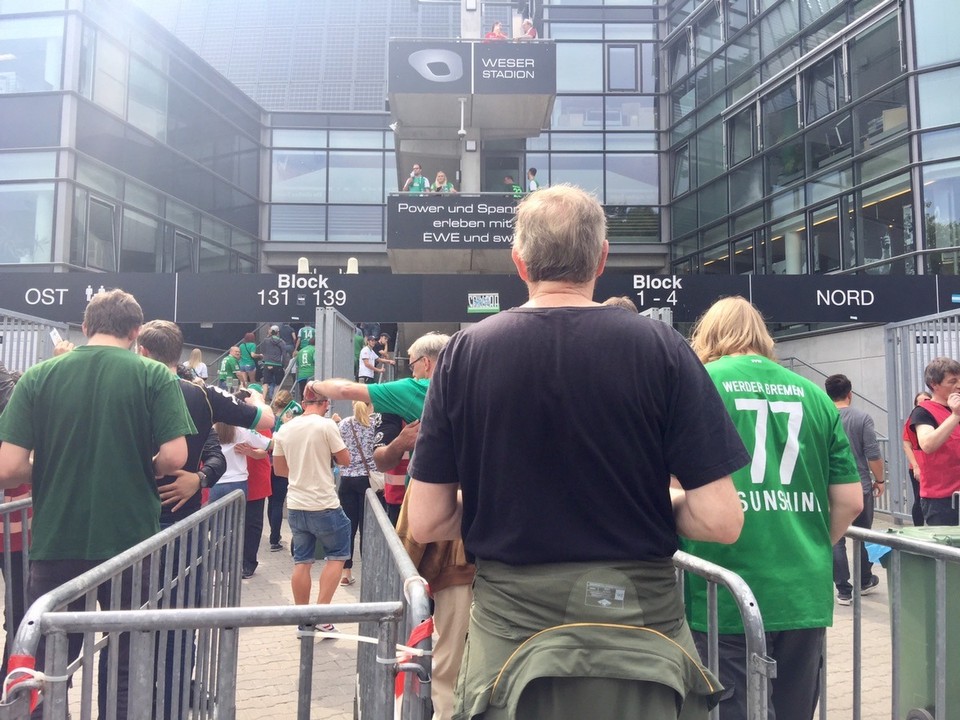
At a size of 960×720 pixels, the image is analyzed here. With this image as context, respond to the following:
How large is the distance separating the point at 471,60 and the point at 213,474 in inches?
584

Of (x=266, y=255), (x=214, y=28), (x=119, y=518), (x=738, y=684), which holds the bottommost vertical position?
(x=738, y=684)

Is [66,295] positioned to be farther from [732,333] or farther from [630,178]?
[630,178]

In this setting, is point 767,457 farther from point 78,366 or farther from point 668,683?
point 78,366

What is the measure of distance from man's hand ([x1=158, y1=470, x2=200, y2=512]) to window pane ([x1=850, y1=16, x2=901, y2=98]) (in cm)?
1633

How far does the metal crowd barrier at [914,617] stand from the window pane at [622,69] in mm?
24584

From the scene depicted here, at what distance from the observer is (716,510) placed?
184 centimetres

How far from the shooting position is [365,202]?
26.8 metres

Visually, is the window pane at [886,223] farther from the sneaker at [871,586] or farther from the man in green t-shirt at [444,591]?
the man in green t-shirt at [444,591]

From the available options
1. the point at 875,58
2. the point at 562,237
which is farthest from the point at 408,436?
the point at 875,58

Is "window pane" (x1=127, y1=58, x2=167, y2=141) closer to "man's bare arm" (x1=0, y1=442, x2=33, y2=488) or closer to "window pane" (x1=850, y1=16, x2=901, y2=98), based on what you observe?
"window pane" (x1=850, y1=16, x2=901, y2=98)

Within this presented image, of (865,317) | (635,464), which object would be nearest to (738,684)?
(635,464)

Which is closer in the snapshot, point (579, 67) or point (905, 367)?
point (905, 367)

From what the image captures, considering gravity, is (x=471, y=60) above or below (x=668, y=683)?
above

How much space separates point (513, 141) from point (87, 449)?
22.4 meters
